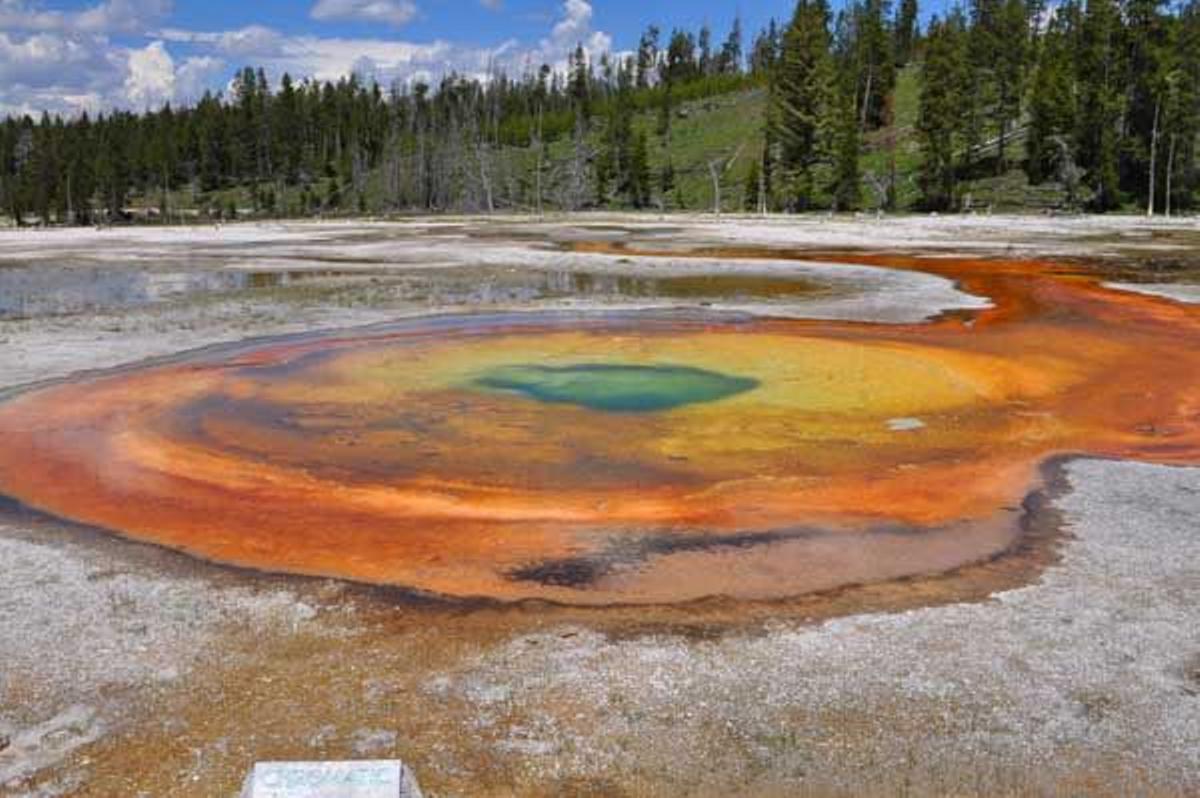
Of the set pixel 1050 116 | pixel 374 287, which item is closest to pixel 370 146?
pixel 1050 116

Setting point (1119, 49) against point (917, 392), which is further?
point (1119, 49)

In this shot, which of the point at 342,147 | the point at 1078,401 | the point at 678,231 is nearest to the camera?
the point at 1078,401

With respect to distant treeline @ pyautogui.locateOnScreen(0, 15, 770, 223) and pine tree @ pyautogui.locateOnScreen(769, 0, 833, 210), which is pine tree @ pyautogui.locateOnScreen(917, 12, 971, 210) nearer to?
pine tree @ pyautogui.locateOnScreen(769, 0, 833, 210)

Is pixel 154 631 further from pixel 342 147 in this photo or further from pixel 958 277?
pixel 342 147

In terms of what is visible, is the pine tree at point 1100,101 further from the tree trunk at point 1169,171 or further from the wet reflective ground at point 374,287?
the wet reflective ground at point 374,287

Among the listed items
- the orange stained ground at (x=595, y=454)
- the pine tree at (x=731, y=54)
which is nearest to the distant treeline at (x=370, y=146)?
the pine tree at (x=731, y=54)

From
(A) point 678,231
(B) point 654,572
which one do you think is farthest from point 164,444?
(A) point 678,231
